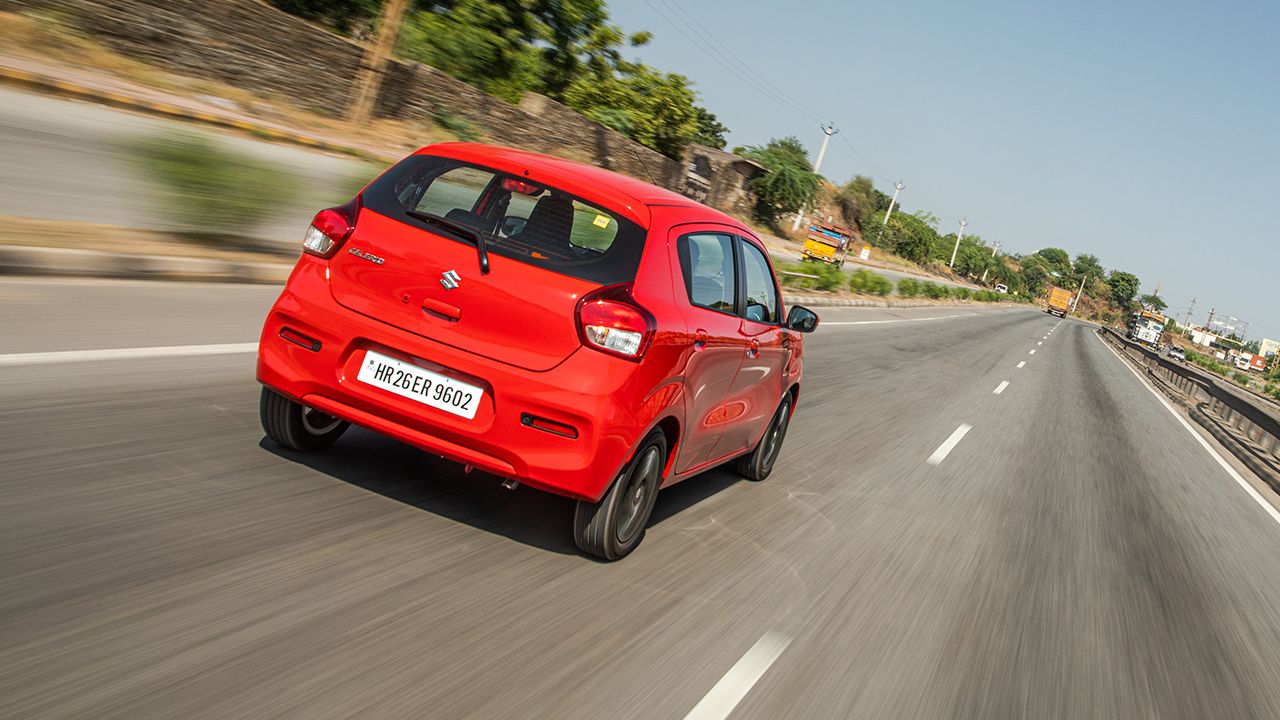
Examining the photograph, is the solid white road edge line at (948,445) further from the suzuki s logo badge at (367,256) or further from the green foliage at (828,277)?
the green foliage at (828,277)

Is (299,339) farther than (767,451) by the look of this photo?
No

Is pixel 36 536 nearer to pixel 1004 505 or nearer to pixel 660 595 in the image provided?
pixel 660 595

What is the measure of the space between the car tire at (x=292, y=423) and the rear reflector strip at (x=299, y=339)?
47 cm

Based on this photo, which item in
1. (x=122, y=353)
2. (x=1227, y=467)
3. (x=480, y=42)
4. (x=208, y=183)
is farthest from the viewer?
(x=480, y=42)

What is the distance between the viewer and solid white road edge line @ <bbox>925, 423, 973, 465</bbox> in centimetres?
955

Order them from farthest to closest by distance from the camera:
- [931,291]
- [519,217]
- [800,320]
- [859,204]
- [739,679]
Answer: [859,204], [931,291], [800,320], [519,217], [739,679]

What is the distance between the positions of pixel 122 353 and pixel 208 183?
13.2 feet

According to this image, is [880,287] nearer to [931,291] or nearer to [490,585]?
[931,291]

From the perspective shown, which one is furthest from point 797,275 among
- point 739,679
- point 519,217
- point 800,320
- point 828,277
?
point 739,679

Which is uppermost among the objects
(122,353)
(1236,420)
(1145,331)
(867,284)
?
(1145,331)

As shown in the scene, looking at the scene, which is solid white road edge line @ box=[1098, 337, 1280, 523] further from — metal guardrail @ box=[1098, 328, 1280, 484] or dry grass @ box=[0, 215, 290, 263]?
dry grass @ box=[0, 215, 290, 263]

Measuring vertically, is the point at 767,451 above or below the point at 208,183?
below

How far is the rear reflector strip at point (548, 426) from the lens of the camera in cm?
414

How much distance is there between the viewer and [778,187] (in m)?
67.4
